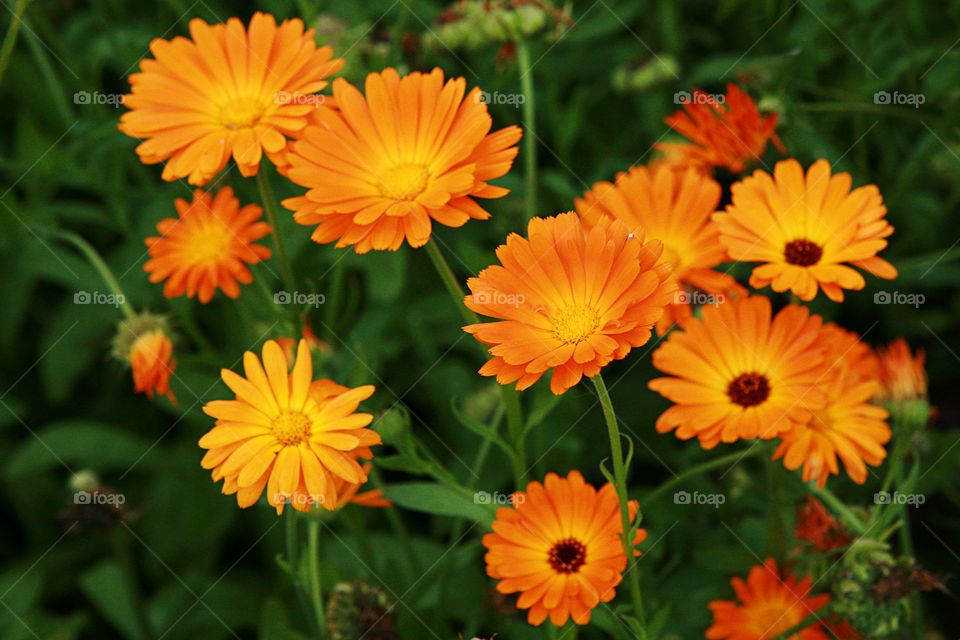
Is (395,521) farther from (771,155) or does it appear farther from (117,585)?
(771,155)

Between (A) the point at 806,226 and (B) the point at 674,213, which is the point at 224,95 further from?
(A) the point at 806,226

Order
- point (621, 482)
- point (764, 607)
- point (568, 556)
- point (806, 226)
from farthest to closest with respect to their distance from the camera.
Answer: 1. point (764, 607)
2. point (806, 226)
3. point (568, 556)
4. point (621, 482)

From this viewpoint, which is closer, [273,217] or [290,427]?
[290,427]

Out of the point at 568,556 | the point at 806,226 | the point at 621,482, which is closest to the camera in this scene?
the point at 621,482

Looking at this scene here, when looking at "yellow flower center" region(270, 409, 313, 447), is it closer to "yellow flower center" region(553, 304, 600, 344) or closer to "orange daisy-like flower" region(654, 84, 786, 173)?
"yellow flower center" region(553, 304, 600, 344)

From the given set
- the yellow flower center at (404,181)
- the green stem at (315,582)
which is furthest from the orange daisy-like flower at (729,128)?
the green stem at (315,582)

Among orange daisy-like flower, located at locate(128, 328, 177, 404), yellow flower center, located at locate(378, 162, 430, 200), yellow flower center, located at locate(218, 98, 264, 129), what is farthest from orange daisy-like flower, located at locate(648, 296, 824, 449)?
orange daisy-like flower, located at locate(128, 328, 177, 404)

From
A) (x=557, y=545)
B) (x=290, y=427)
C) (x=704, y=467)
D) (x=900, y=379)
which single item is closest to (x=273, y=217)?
(x=290, y=427)
